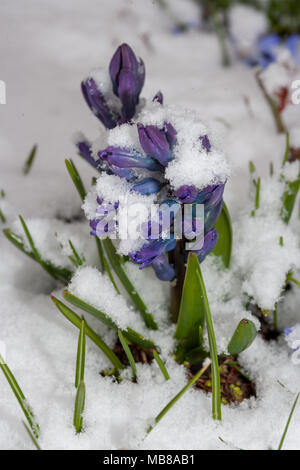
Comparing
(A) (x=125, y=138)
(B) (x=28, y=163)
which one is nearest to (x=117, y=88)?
(A) (x=125, y=138)

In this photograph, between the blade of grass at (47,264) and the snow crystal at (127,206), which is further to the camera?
the blade of grass at (47,264)

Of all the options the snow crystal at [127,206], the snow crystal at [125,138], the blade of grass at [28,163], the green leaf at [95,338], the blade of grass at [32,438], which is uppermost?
the snow crystal at [125,138]

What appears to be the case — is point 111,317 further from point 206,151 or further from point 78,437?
point 206,151

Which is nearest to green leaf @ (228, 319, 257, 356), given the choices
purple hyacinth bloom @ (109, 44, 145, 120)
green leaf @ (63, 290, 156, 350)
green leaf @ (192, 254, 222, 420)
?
green leaf @ (192, 254, 222, 420)

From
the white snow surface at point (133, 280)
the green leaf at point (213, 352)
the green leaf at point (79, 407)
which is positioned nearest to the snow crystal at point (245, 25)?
the white snow surface at point (133, 280)

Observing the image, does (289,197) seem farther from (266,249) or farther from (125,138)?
(125,138)

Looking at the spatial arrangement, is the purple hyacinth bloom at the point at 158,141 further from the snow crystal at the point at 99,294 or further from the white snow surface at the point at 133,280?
the snow crystal at the point at 99,294
